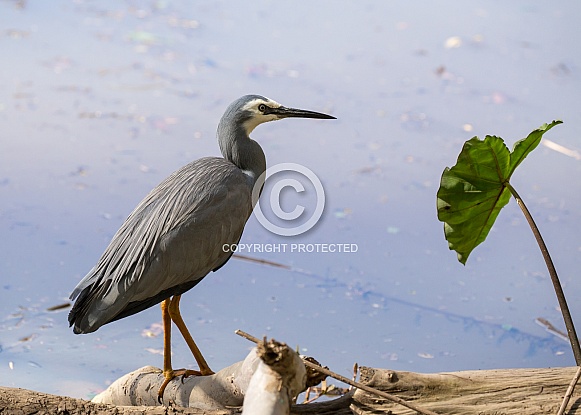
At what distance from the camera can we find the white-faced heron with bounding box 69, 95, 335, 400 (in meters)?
1.84

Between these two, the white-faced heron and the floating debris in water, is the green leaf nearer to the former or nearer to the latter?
the white-faced heron

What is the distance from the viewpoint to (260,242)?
10.4 ft

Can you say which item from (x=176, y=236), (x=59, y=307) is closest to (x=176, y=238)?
(x=176, y=236)

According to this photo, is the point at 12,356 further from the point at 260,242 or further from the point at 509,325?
the point at 509,325

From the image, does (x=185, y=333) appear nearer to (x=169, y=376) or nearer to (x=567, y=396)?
(x=169, y=376)

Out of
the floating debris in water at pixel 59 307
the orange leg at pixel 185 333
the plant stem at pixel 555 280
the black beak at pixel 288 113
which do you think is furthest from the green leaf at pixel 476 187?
the floating debris in water at pixel 59 307

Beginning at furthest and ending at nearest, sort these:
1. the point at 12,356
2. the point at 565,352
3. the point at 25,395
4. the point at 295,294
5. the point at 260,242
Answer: the point at 260,242 → the point at 295,294 → the point at 565,352 → the point at 12,356 → the point at 25,395

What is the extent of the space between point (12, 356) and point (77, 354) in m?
0.19

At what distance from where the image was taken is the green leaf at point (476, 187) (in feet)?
5.56

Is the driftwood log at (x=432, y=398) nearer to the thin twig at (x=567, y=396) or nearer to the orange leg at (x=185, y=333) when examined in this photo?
the thin twig at (x=567, y=396)

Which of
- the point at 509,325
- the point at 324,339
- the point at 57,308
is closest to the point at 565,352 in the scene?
the point at 509,325

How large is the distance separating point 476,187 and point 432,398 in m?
0.43

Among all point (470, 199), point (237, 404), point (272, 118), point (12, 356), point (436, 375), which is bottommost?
Answer: point (12, 356)

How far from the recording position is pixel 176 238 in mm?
1860
